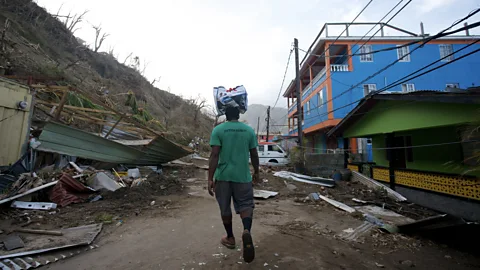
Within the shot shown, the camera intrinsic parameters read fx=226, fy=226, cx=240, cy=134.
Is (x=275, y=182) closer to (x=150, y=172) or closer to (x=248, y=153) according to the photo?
(x=150, y=172)

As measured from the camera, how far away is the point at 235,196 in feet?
8.13

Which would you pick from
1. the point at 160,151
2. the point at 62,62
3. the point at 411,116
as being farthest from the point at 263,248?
the point at 62,62

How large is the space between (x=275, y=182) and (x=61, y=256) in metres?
7.13

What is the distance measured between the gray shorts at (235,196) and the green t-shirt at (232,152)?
6 cm

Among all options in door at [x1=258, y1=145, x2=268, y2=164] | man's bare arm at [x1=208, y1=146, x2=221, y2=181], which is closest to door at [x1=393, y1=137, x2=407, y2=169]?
door at [x1=258, y1=145, x2=268, y2=164]

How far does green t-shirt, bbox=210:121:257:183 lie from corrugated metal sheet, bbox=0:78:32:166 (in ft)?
17.0

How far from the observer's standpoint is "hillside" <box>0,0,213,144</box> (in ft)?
34.0

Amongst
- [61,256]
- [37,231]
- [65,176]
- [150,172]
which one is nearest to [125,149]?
[150,172]

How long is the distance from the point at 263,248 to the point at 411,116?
637cm

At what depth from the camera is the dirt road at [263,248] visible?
2.35 meters

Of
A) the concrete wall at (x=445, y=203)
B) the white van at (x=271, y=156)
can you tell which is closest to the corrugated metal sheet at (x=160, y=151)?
the white van at (x=271, y=156)

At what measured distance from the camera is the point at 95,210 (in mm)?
4324

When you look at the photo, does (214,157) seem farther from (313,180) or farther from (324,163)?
(324,163)

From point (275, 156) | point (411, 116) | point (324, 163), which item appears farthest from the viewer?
point (275, 156)
